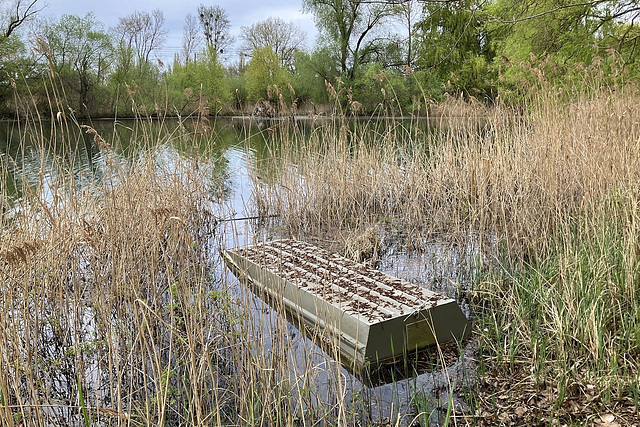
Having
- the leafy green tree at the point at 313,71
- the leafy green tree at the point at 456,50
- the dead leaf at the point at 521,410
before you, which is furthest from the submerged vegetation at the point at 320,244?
the leafy green tree at the point at 313,71

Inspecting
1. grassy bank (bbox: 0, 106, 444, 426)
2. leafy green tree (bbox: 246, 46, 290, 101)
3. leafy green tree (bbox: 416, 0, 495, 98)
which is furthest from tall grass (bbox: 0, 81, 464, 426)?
leafy green tree (bbox: 246, 46, 290, 101)

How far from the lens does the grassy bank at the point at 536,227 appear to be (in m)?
2.33

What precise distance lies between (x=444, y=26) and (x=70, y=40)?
1551 centimetres

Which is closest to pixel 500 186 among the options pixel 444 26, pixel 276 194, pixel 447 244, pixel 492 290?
pixel 447 244

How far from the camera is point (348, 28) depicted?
89.2ft

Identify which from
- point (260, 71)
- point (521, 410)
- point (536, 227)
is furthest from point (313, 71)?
point (521, 410)

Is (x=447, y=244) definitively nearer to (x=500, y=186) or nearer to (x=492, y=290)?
(x=500, y=186)

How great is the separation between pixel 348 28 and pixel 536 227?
2508 centimetres

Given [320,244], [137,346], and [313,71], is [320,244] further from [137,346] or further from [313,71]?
[313,71]

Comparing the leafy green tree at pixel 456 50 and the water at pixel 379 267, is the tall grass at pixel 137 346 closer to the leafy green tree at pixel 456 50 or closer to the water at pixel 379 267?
the water at pixel 379 267

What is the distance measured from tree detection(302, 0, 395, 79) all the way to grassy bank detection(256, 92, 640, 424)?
71.6 ft

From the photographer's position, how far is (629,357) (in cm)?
241

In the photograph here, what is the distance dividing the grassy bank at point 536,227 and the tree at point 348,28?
A: 2183 centimetres

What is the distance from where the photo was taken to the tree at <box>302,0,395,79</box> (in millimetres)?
26578
